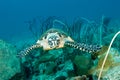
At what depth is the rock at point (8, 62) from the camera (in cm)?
710

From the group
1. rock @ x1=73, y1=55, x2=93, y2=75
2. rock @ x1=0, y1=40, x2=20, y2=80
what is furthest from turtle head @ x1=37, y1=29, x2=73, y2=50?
rock @ x1=73, y1=55, x2=93, y2=75

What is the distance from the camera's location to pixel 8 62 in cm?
730

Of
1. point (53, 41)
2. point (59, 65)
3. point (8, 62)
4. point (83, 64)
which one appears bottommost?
point (83, 64)

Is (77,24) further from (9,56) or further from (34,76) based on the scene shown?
(9,56)

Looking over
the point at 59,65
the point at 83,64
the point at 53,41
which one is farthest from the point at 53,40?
the point at 83,64

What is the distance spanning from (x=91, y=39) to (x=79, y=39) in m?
0.53

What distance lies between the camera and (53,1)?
5733 inches

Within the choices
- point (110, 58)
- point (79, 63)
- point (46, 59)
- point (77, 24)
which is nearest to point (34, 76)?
point (46, 59)

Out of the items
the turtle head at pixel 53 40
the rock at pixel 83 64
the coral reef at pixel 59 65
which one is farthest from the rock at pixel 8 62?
the rock at pixel 83 64

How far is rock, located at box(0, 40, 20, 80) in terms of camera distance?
710 centimetres

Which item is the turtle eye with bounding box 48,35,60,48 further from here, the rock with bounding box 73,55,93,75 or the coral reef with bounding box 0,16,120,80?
the rock with bounding box 73,55,93,75

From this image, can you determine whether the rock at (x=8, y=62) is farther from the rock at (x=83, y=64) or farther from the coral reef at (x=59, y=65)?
the rock at (x=83, y=64)

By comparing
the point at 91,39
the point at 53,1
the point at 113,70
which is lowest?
the point at 113,70

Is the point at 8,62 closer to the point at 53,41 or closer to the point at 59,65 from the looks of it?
the point at 59,65
